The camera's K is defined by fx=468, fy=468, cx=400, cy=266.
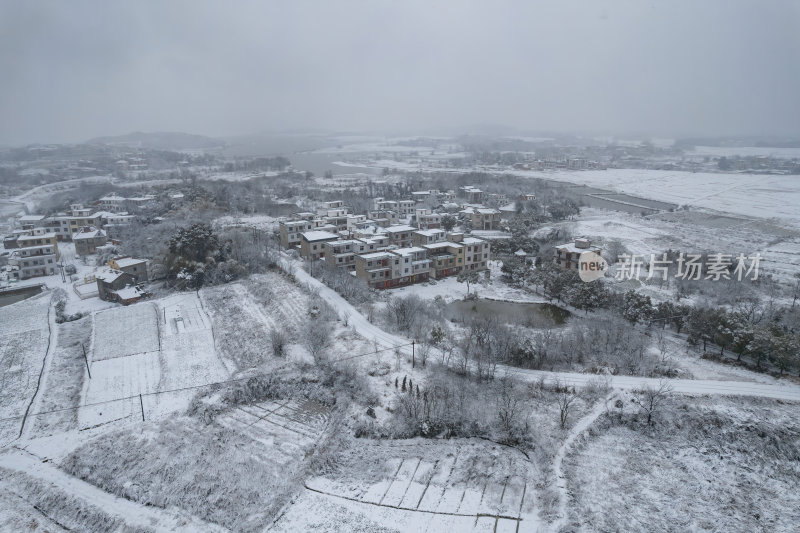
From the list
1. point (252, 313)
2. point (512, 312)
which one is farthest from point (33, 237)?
point (512, 312)

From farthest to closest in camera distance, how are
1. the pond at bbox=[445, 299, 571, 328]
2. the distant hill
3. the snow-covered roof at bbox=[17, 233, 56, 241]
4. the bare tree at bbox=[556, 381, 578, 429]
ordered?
the distant hill
the snow-covered roof at bbox=[17, 233, 56, 241]
the pond at bbox=[445, 299, 571, 328]
the bare tree at bbox=[556, 381, 578, 429]

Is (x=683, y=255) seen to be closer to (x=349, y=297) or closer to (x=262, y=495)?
(x=349, y=297)

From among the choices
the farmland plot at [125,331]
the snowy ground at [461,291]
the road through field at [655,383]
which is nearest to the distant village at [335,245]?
the snowy ground at [461,291]

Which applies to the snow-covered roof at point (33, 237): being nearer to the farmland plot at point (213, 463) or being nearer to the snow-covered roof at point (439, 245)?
the farmland plot at point (213, 463)

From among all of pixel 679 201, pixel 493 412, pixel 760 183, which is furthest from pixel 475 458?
pixel 760 183

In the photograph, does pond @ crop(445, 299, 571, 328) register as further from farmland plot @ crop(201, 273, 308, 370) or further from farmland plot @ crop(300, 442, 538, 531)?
farmland plot @ crop(300, 442, 538, 531)

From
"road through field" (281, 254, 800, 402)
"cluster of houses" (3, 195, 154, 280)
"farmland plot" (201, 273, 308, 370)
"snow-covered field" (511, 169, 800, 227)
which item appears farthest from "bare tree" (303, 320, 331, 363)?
"snow-covered field" (511, 169, 800, 227)
